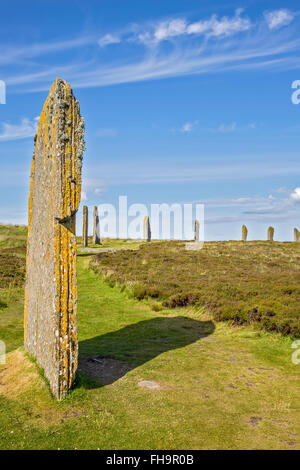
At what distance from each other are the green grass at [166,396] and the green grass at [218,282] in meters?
1.04

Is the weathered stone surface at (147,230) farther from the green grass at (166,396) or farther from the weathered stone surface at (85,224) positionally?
the green grass at (166,396)

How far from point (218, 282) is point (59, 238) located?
40.0 feet

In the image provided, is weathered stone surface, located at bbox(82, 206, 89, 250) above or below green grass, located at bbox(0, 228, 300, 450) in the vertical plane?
above

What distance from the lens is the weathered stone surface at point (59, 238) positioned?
25.3 ft

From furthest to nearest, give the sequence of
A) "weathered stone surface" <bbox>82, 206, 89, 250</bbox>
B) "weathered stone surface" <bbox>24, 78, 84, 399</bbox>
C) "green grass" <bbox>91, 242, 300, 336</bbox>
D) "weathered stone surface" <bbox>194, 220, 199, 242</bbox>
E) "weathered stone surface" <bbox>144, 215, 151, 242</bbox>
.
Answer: "weathered stone surface" <bbox>194, 220, 199, 242</bbox> < "weathered stone surface" <bbox>144, 215, 151, 242</bbox> < "weathered stone surface" <bbox>82, 206, 89, 250</bbox> < "green grass" <bbox>91, 242, 300, 336</bbox> < "weathered stone surface" <bbox>24, 78, 84, 399</bbox>

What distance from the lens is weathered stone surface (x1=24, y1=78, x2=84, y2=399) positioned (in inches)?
303

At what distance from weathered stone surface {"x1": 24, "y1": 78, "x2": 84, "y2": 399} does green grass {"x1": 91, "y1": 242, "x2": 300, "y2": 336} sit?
725 centimetres

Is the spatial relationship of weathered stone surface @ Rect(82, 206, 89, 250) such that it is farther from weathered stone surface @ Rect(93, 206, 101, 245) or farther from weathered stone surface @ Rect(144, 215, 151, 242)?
weathered stone surface @ Rect(144, 215, 151, 242)

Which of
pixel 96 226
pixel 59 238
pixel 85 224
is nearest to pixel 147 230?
pixel 96 226

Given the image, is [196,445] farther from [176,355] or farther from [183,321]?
[183,321]

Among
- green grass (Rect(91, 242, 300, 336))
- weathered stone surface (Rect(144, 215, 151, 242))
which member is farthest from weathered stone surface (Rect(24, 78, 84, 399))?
weathered stone surface (Rect(144, 215, 151, 242))

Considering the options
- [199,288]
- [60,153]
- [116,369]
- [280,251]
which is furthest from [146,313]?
[280,251]

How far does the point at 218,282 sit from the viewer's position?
18.7 meters

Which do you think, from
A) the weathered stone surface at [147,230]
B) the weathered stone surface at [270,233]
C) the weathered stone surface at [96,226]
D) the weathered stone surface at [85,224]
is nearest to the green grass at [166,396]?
the weathered stone surface at [85,224]
